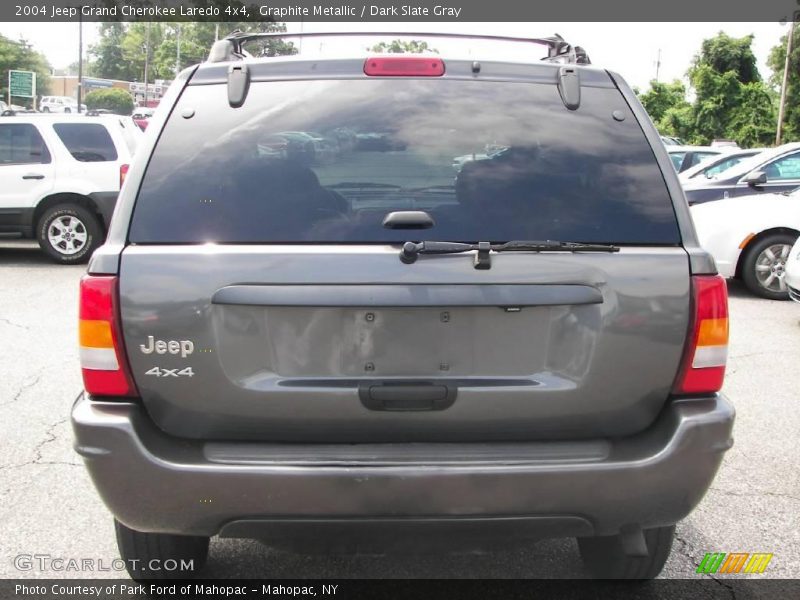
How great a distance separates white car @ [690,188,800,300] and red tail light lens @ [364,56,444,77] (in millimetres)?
7046

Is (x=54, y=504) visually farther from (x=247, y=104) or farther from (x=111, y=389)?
(x=247, y=104)

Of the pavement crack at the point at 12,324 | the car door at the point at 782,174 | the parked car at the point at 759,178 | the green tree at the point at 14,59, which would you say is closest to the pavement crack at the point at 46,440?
the pavement crack at the point at 12,324

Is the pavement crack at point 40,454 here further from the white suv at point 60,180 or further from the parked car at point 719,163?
the parked car at point 719,163

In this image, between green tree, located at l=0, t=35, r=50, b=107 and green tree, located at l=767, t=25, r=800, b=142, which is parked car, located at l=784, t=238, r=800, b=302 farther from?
green tree, located at l=0, t=35, r=50, b=107

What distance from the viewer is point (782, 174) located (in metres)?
11.0

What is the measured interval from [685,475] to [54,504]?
9.21 ft

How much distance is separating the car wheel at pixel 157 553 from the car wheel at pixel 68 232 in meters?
8.64

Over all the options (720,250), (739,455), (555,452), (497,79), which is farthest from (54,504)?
(720,250)

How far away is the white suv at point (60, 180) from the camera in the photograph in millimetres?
10797

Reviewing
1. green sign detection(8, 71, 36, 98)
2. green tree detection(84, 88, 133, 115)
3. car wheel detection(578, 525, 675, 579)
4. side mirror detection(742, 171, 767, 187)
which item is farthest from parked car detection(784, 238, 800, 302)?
green tree detection(84, 88, 133, 115)

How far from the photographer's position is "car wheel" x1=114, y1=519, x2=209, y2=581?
2820mm

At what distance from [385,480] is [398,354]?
0.36 m

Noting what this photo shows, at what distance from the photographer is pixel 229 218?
241cm

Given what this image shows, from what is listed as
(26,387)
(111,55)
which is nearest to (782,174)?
(26,387)
